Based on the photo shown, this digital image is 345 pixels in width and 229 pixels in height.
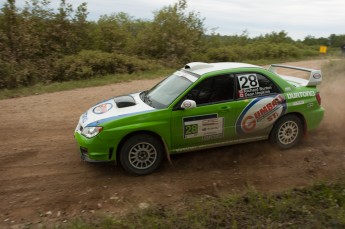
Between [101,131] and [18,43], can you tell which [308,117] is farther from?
[18,43]

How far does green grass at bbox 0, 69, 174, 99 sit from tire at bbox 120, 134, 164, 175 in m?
7.13

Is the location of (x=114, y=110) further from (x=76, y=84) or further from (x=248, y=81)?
(x=76, y=84)

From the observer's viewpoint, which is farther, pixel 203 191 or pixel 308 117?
pixel 308 117

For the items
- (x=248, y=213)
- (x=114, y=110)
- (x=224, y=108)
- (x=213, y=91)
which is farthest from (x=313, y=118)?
(x=114, y=110)

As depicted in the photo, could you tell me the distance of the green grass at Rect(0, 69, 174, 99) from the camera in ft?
39.4

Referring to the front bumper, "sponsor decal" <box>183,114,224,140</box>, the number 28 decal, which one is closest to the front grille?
the front bumper

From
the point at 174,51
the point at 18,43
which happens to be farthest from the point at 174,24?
the point at 18,43

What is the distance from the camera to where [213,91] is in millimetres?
6438

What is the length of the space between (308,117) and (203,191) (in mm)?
2758

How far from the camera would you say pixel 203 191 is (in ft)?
18.6

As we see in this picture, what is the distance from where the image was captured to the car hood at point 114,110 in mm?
6051

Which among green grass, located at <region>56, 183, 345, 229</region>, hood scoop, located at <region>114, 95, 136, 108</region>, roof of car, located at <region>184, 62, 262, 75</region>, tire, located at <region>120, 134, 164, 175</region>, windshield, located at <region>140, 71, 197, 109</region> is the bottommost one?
green grass, located at <region>56, 183, 345, 229</region>

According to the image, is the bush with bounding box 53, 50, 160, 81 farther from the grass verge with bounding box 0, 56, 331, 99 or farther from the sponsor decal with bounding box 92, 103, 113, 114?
the sponsor decal with bounding box 92, 103, 113, 114

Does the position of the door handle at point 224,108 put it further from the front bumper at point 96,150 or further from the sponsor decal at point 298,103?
the front bumper at point 96,150
